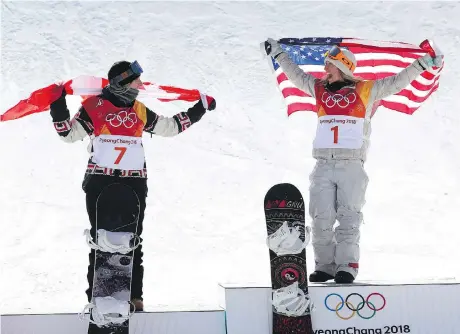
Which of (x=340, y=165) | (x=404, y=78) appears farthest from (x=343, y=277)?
(x=404, y=78)

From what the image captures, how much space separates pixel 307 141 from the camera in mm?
11336

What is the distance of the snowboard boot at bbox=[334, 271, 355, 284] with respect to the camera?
5434mm

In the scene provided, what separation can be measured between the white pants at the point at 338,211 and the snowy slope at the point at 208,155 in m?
0.75

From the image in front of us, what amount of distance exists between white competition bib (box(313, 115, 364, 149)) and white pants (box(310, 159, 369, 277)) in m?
0.13

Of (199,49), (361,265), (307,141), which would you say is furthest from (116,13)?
(361,265)

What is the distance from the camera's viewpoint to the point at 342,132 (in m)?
5.61

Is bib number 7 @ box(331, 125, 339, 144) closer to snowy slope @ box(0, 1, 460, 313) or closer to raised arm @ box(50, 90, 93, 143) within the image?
snowy slope @ box(0, 1, 460, 313)

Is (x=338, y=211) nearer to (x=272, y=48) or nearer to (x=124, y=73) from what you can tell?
(x=272, y=48)

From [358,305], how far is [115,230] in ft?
5.67

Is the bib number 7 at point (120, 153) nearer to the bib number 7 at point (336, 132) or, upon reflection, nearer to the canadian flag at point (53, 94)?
the canadian flag at point (53, 94)

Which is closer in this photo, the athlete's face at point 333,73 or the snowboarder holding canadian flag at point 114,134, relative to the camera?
the snowboarder holding canadian flag at point 114,134

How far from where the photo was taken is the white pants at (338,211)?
5566mm

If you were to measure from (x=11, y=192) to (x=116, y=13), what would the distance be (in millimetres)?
6547

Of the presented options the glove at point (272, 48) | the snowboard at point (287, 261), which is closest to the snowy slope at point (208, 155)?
the snowboard at point (287, 261)
